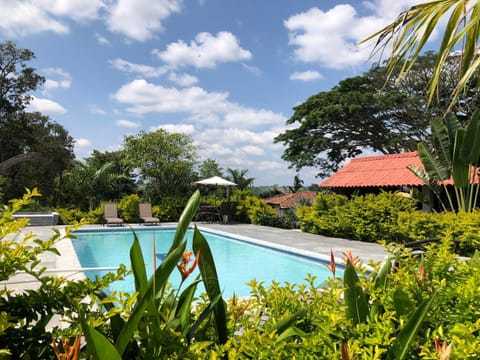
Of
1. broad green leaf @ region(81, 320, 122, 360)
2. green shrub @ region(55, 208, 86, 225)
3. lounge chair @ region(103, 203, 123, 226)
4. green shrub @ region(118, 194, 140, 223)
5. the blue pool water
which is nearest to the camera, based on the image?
broad green leaf @ region(81, 320, 122, 360)

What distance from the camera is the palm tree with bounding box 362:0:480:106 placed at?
3.17 metres

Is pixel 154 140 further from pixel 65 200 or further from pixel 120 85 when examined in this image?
pixel 65 200

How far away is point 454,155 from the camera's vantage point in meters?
8.80

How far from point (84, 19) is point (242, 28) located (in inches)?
283

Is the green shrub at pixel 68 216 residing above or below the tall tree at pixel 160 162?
below

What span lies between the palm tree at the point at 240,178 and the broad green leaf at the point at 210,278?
22.2m

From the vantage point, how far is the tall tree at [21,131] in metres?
27.2

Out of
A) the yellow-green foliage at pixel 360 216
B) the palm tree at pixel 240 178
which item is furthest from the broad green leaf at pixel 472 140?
the palm tree at pixel 240 178

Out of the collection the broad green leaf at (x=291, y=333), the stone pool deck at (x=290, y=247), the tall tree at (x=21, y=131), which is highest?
the tall tree at (x=21, y=131)

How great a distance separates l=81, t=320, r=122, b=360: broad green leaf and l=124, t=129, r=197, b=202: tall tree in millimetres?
20131

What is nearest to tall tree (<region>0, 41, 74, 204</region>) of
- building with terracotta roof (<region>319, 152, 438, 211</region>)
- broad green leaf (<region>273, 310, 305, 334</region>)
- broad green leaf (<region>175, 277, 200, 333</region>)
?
building with terracotta roof (<region>319, 152, 438, 211</region>)

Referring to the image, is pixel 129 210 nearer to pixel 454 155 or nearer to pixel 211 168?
pixel 211 168

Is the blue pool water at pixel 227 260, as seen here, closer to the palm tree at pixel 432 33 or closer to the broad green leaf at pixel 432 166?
the broad green leaf at pixel 432 166

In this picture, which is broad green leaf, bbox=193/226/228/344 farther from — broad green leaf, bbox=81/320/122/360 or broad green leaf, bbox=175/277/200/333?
broad green leaf, bbox=81/320/122/360
